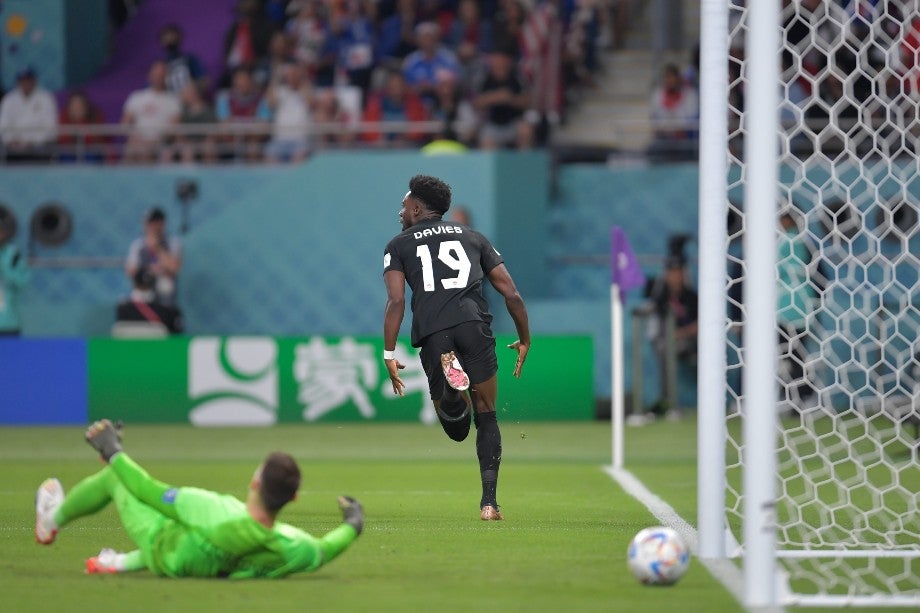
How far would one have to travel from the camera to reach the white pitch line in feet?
23.5

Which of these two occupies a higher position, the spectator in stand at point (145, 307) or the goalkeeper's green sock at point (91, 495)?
the spectator in stand at point (145, 307)

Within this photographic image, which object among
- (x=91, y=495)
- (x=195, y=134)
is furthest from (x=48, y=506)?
(x=195, y=134)

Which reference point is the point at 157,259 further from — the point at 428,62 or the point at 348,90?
the point at 428,62

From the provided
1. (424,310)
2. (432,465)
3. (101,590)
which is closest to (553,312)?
(432,465)

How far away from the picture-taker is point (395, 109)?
20.9 meters

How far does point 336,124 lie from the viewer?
2039cm

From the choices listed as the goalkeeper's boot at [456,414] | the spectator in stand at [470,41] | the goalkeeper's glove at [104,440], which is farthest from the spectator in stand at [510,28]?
the goalkeeper's glove at [104,440]

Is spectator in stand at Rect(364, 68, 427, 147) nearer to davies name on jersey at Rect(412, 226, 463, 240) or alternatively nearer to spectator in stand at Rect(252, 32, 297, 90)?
spectator in stand at Rect(252, 32, 297, 90)

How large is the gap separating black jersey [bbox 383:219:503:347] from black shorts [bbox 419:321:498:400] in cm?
5

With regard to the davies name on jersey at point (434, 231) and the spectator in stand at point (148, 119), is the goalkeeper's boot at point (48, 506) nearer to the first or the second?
the davies name on jersey at point (434, 231)

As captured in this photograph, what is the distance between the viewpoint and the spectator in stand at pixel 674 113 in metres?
20.2

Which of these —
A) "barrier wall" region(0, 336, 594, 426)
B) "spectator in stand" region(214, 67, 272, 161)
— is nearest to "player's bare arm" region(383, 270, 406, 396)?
"barrier wall" region(0, 336, 594, 426)

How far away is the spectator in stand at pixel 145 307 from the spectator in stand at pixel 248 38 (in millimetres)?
4201

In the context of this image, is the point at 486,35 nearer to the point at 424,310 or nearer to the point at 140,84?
the point at 140,84
